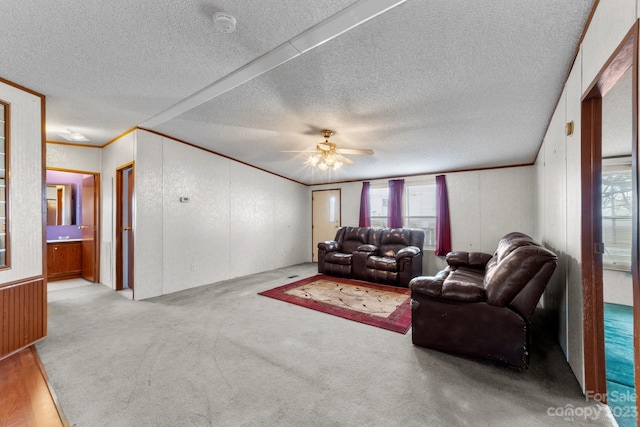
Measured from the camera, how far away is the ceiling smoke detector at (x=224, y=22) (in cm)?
182

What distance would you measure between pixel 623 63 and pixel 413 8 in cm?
121

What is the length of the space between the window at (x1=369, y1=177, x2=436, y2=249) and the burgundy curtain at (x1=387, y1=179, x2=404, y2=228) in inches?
5.5

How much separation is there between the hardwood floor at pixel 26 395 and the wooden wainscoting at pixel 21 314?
16 cm

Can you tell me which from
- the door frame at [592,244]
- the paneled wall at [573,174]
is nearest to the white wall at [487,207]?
the paneled wall at [573,174]

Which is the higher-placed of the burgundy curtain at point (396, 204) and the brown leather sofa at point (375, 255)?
the burgundy curtain at point (396, 204)

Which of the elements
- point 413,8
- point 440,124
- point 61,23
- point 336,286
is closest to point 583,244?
point 413,8

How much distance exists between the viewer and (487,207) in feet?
17.7

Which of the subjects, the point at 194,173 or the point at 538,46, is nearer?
the point at 538,46

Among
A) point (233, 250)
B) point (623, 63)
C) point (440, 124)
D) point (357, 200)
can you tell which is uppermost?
point (440, 124)

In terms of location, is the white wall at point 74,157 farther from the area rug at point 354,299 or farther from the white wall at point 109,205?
the area rug at point 354,299

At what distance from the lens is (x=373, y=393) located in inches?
74.3

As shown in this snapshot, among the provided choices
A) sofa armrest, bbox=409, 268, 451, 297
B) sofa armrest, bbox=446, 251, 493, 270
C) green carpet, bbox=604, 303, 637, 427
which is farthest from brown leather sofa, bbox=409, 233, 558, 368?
Result: sofa armrest, bbox=446, 251, 493, 270

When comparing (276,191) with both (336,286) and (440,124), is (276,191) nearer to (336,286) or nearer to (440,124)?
(336,286)

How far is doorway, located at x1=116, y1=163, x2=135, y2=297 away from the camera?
466 centimetres
